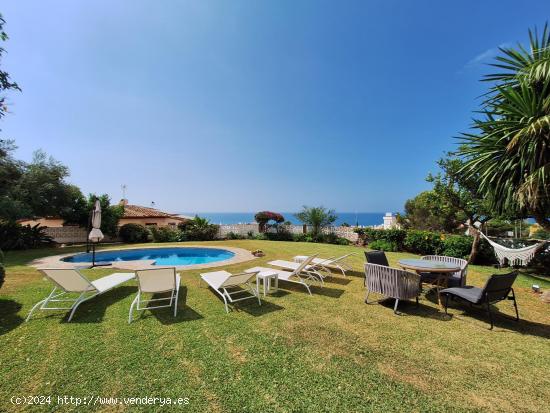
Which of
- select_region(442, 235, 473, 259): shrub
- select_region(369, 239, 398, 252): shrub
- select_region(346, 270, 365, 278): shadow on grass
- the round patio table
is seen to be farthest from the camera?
select_region(369, 239, 398, 252): shrub

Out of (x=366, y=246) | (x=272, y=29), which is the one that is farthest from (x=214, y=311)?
(x=366, y=246)

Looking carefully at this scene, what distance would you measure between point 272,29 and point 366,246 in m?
13.7

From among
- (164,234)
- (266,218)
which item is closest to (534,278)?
(266,218)

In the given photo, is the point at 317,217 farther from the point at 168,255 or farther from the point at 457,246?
the point at 168,255

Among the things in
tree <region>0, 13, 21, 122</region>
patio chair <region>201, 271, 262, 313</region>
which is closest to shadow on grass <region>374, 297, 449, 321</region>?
patio chair <region>201, 271, 262, 313</region>

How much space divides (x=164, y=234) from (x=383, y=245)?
14936 mm

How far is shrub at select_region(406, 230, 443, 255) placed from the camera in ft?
40.2

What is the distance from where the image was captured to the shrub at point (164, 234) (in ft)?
57.2

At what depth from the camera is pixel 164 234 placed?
17578 millimetres

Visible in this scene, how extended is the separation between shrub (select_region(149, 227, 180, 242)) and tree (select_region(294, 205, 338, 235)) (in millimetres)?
9486

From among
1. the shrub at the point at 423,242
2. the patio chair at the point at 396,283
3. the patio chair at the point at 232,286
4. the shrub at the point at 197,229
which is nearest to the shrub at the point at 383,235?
the shrub at the point at 423,242

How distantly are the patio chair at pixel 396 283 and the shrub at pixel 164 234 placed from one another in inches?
618

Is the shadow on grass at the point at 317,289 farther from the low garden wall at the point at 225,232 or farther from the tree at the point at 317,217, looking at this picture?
the tree at the point at 317,217

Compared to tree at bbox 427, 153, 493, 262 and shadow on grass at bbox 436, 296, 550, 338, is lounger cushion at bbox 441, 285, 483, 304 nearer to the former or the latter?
shadow on grass at bbox 436, 296, 550, 338
